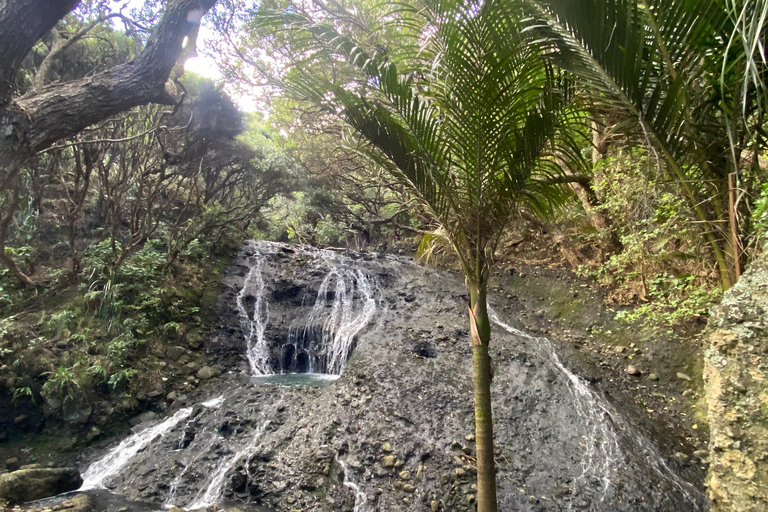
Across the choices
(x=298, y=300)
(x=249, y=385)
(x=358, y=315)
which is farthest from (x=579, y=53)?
(x=298, y=300)

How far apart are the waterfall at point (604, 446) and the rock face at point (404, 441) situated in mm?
16

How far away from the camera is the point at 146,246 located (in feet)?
24.8

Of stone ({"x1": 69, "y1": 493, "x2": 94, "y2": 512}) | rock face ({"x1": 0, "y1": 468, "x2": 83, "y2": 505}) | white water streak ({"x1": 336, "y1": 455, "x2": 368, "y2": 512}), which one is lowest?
stone ({"x1": 69, "y1": 493, "x2": 94, "y2": 512})

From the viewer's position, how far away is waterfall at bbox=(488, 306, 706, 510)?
3873 millimetres

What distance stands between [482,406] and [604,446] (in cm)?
276

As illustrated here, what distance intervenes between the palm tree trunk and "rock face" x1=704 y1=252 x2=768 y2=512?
4.41ft

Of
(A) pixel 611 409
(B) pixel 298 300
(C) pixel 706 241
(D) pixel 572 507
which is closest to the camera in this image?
(C) pixel 706 241

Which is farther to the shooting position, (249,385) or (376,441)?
(249,385)

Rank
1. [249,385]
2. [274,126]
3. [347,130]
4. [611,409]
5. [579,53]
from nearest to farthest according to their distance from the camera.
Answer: [579,53], [347,130], [611,409], [249,385], [274,126]

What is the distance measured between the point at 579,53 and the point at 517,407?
4450mm

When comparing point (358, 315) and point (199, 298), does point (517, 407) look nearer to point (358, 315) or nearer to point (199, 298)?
point (358, 315)

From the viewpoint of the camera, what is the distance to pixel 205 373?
6.25m

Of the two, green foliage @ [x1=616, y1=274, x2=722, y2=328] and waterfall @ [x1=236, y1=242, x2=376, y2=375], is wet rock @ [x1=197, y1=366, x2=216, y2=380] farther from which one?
green foliage @ [x1=616, y1=274, x2=722, y2=328]

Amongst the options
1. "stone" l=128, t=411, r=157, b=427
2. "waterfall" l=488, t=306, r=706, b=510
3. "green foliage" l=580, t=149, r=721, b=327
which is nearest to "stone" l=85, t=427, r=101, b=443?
"stone" l=128, t=411, r=157, b=427
